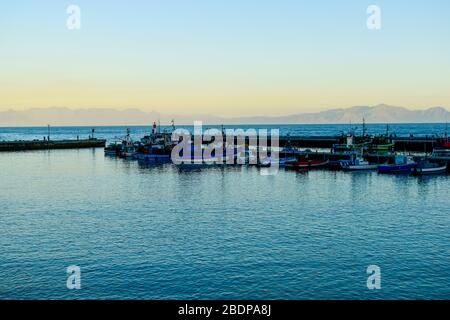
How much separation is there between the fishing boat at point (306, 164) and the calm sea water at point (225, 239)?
876 inches

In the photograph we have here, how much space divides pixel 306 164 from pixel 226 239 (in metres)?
59.6

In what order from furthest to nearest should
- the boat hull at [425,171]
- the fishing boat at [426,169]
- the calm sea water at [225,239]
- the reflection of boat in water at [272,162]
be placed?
1. the reflection of boat in water at [272,162]
2. the fishing boat at [426,169]
3. the boat hull at [425,171]
4. the calm sea water at [225,239]

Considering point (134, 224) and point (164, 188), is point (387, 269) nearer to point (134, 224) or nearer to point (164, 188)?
point (134, 224)

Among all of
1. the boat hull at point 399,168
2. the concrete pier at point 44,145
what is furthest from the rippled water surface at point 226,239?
the concrete pier at point 44,145

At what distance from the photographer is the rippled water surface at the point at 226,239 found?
27188 mm

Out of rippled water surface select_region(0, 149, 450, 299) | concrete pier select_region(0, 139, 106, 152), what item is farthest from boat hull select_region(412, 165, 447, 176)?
concrete pier select_region(0, 139, 106, 152)

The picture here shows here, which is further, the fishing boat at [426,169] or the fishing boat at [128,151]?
the fishing boat at [128,151]

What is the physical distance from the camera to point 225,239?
37.6 m

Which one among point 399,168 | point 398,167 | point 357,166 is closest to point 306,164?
point 357,166

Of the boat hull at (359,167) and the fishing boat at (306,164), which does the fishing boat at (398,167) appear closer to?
the boat hull at (359,167)

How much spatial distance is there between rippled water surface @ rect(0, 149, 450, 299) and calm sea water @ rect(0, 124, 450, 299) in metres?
0.11

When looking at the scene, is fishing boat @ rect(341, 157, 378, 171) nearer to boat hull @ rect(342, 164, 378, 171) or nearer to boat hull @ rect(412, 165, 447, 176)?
boat hull @ rect(342, 164, 378, 171)

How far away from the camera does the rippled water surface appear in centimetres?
2719

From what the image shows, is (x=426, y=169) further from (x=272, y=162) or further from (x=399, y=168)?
(x=272, y=162)
